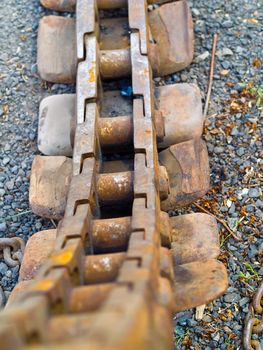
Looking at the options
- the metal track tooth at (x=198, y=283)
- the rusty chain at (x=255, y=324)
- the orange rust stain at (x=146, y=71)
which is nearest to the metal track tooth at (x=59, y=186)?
the metal track tooth at (x=198, y=283)

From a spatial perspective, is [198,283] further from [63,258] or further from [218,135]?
[218,135]

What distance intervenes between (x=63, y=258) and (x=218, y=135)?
1599 millimetres

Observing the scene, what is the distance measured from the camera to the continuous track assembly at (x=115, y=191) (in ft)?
5.59

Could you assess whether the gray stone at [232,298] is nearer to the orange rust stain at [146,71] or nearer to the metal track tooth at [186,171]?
the metal track tooth at [186,171]

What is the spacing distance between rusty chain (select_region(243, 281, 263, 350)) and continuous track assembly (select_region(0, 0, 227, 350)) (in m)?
0.37

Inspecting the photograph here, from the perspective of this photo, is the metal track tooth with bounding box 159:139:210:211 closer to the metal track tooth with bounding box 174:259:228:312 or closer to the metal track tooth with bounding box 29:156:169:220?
the metal track tooth with bounding box 29:156:169:220

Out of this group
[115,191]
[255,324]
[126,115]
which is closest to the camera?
[115,191]

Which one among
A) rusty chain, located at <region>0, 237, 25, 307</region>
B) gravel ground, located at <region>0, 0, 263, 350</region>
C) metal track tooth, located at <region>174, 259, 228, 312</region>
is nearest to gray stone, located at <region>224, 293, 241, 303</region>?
gravel ground, located at <region>0, 0, 263, 350</region>

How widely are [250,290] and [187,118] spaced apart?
1.00 m

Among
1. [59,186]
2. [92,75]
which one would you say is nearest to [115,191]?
[59,186]

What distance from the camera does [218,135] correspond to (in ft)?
11.5

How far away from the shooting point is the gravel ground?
298 centimetres

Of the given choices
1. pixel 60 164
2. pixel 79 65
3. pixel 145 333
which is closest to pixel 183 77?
pixel 79 65

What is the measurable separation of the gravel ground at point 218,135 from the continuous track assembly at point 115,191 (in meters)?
0.17
